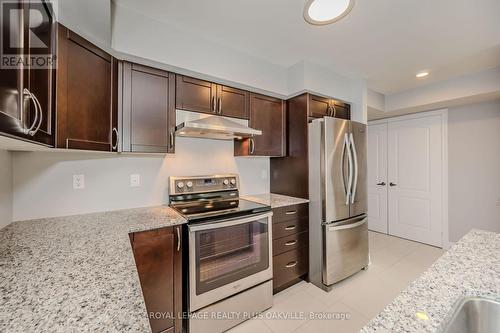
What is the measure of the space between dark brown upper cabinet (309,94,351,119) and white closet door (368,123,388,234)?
1.49m

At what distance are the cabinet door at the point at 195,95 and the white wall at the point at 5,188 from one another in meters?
1.22

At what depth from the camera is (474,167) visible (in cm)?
302

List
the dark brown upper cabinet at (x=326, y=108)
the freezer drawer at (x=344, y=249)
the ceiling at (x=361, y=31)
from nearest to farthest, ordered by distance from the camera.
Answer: the ceiling at (x=361, y=31) → the freezer drawer at (x=344, y=249) → the dark brown upper cabinet at (x=326, y=108)

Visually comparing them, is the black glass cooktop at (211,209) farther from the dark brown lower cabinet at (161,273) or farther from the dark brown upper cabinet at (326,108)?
the dark brown upper cabinet at (326,108)

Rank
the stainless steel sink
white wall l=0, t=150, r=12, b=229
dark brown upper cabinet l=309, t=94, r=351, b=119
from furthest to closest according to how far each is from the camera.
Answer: dark brown upper cabinet l=309, t=94, r=351, b=119 < white wall l=0, t=150, r=12, b=229 < the stainless steel sink

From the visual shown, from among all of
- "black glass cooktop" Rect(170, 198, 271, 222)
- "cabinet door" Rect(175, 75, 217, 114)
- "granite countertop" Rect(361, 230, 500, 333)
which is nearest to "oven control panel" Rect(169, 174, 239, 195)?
"black glass cooktop" Rect(170, 198, 271, 222)

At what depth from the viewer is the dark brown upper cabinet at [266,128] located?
242cm

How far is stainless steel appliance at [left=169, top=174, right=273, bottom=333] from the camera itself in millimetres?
1593

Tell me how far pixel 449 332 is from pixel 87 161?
7.69ft

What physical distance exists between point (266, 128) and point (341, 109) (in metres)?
1.13

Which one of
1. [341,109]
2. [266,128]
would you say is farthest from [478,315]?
[341,109]

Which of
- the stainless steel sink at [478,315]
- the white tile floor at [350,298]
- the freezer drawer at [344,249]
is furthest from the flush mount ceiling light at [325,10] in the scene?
the white tile floor at [350,298]

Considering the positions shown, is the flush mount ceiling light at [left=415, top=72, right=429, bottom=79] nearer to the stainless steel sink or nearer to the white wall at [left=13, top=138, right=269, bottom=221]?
the white wall at [left=13, top=138, right=269, bottom=221]

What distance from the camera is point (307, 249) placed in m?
2.42
